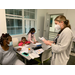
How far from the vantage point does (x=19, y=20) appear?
3.80m

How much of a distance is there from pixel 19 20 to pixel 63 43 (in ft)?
10.9

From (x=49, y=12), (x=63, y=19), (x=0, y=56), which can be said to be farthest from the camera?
(x=49, y=12)

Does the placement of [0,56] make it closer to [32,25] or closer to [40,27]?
[32,25]

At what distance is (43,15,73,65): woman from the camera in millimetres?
1031

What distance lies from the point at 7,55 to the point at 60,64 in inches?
42.9

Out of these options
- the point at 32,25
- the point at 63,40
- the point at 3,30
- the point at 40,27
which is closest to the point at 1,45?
the point at 63,40

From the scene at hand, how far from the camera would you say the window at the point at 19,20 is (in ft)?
11.0

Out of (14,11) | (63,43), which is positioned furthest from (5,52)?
(14,11)

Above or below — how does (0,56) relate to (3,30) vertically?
below

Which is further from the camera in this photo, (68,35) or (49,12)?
(49,12)

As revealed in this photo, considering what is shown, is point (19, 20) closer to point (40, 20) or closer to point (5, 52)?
point (40, 20)

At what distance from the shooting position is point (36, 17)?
14.6 feet

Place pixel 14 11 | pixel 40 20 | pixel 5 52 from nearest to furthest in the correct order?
1. pixel 5 52
2. pixel 14 11
3. pixel 40 20
